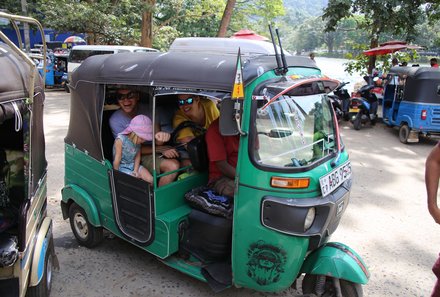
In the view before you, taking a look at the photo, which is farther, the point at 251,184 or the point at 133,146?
the point at 133,146

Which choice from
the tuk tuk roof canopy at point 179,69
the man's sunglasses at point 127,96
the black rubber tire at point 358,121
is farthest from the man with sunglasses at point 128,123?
the black rubber tire at point 358,121

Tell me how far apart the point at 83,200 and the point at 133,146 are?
0.90 meters

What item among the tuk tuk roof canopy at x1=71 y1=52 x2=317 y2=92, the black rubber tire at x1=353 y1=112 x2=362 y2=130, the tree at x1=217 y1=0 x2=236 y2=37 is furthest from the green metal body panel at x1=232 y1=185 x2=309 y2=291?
the tree at x1=217 y1=0 x2=236 y2=37

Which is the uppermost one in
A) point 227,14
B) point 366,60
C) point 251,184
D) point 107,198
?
point 227,14

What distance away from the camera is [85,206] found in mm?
3904

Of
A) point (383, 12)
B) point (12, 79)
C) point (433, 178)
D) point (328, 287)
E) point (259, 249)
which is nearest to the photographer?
point (433, 178)

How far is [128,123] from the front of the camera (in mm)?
3779

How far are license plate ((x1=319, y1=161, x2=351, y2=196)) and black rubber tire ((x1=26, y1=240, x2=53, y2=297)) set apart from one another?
2225mm

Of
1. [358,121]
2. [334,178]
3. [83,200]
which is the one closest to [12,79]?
[83,200]

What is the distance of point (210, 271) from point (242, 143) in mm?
1132

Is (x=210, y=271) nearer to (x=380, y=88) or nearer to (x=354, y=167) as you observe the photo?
(x=354, y=167)

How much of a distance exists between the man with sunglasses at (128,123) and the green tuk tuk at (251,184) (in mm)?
97

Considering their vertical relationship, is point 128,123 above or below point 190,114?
below

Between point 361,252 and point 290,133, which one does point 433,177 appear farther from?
point 361,252
